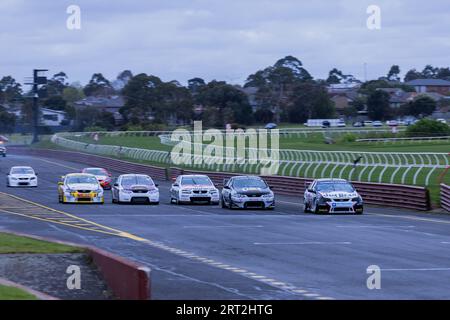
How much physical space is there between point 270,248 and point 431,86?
164m

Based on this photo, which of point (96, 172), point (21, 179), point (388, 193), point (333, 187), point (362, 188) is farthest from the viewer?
point (96, 172)

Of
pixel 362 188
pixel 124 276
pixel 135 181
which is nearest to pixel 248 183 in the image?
pixel 135 181

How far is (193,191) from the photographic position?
1478 inches

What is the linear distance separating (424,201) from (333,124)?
245 ft

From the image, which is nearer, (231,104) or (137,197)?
(137,197)

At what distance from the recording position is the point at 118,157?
76.9 m

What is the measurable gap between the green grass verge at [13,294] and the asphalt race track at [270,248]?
74.2 inches

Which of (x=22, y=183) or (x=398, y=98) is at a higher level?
(x=398, y=98)

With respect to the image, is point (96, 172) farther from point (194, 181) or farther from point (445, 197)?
point (445, 197)

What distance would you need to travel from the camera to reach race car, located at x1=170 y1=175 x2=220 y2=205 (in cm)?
3756

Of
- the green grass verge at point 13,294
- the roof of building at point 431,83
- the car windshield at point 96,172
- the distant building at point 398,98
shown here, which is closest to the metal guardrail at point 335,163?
the car windshield at point 96,172

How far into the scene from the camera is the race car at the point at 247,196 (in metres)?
34.9

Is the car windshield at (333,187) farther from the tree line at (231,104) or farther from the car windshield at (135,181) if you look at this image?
the tree line at (231,104)
